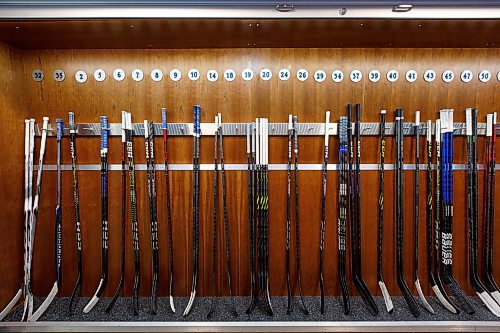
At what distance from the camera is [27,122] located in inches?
87.7

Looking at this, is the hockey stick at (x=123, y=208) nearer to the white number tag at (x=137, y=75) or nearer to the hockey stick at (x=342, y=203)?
the white number tag at (x=137, y=75)

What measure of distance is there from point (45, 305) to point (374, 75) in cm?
255

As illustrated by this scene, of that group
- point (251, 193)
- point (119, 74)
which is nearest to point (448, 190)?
point (251, 193)

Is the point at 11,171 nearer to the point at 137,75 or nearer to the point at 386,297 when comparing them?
the point at 137,75

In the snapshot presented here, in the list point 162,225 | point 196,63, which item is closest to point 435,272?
point 162,225

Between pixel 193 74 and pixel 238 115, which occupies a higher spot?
pixel 193 74

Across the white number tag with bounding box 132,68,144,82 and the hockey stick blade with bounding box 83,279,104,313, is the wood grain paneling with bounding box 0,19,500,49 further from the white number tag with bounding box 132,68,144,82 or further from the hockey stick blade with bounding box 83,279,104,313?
the hockey stick blade with bounding box 83,279,104,313

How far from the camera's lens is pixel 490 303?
2.12 m

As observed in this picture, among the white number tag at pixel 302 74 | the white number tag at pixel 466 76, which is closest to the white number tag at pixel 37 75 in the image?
the white number tag at pixel 302 74

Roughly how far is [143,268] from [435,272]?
196 centimetres

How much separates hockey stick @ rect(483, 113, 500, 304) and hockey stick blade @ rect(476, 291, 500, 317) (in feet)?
0.29

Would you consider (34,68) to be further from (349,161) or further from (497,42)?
(497,42)

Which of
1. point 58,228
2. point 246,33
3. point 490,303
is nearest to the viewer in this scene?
point 246,33

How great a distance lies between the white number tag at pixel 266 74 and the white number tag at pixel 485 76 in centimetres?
139
